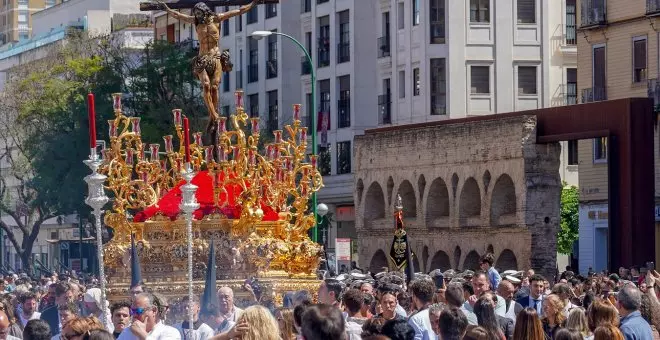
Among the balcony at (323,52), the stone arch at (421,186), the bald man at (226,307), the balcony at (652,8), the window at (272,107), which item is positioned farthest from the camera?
the window at (272,107)

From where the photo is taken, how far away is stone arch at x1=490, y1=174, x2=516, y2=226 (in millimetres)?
49125

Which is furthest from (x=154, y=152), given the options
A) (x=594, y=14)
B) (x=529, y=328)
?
(x=594, y=14)

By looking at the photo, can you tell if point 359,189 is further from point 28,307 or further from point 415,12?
point 28,307

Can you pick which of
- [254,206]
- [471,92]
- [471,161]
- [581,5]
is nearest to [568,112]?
[471,161]

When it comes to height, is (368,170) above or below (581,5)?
below

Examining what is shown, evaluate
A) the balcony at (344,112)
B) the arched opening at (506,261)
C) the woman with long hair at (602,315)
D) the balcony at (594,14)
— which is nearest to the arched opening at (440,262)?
the arched opening at (506,261)

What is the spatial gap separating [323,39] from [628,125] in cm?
2940

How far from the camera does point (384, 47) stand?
63.9 metres

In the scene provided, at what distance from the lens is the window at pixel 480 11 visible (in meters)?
60.7

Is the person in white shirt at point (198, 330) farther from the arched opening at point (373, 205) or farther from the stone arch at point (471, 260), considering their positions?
the arched opening at point (373, 205)

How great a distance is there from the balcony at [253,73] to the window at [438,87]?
548 inches

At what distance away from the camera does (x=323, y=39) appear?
68.1 m

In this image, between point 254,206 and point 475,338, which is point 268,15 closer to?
point 254,206

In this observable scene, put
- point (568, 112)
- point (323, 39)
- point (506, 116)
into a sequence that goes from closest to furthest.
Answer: point (568, 112), point (506, 116), point (323, 39)
